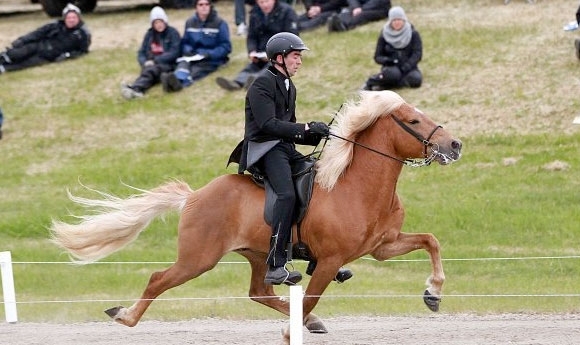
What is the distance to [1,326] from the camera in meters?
11.2

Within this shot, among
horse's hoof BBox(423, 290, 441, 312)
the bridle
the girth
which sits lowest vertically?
horse's hoof BBox(423, 290, 441, 312)

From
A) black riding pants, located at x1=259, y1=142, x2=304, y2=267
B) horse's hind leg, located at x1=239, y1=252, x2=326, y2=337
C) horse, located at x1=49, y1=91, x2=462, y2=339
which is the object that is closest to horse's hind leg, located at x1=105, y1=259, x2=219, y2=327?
horse, located at x1=49, y1=91, x2=462, y2=339

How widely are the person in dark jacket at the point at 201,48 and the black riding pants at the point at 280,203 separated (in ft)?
33.2

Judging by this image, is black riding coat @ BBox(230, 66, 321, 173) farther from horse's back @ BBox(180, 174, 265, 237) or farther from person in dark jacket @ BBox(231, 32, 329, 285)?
horse's back @ BBox(180, 174, 265, 237)

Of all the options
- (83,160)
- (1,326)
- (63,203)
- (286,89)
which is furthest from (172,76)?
(286,89)

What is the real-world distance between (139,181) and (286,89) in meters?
7.56

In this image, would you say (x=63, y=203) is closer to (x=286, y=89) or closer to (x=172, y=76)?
(x=172, y=76)

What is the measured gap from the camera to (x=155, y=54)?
19.6 meters

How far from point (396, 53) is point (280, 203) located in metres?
8.86

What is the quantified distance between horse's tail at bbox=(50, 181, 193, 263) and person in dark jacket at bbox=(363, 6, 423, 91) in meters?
8.14

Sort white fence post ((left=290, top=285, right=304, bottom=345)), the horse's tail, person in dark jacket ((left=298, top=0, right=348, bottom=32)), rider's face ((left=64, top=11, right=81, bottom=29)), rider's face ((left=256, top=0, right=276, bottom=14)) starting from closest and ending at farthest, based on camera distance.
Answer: white fence post ((left=290, top=285, right=304, bottom=345)) → the horse's tail → rider's face ((left=256, top=0, right=276, bottom=14)) → rider's face ((left=64, top=11, right=81, bottom=29)) → person in dark jacket ((left=298, top=0, right=348, bottom=32))

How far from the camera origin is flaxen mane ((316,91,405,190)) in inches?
357

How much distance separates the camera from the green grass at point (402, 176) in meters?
12.5

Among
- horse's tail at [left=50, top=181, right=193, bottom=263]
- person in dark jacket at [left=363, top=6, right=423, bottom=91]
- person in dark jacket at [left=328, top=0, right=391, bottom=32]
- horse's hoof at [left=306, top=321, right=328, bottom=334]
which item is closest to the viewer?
horse's hoof at [left=306, top=321, right=328, bottom=334]
